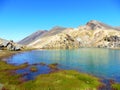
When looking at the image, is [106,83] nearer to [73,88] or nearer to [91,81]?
[91,81]

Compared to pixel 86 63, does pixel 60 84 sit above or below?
below

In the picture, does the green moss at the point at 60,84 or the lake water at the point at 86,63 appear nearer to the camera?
the green moss at the point at 60,84

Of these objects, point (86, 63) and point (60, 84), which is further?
point (86, 63)

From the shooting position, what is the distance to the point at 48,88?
42.4 metres

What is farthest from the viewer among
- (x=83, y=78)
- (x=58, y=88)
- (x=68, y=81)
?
(x=83, y=78)

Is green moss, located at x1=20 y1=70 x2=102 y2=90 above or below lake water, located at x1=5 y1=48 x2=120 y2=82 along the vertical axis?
below

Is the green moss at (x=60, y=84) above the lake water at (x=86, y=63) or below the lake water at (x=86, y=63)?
below

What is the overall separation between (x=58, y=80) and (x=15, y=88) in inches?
455

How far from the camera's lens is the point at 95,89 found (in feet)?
143

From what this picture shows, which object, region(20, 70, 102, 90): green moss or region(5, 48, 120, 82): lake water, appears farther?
region(5, 48, 120, 82): lake water

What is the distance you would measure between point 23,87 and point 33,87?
2580mm

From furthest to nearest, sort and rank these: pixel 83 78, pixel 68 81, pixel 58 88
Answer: pixel 83 78 < pixel 68 81 < pixel 58 88

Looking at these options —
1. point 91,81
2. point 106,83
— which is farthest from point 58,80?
point 106,83

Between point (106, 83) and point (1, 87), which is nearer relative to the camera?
point (1, 87)
